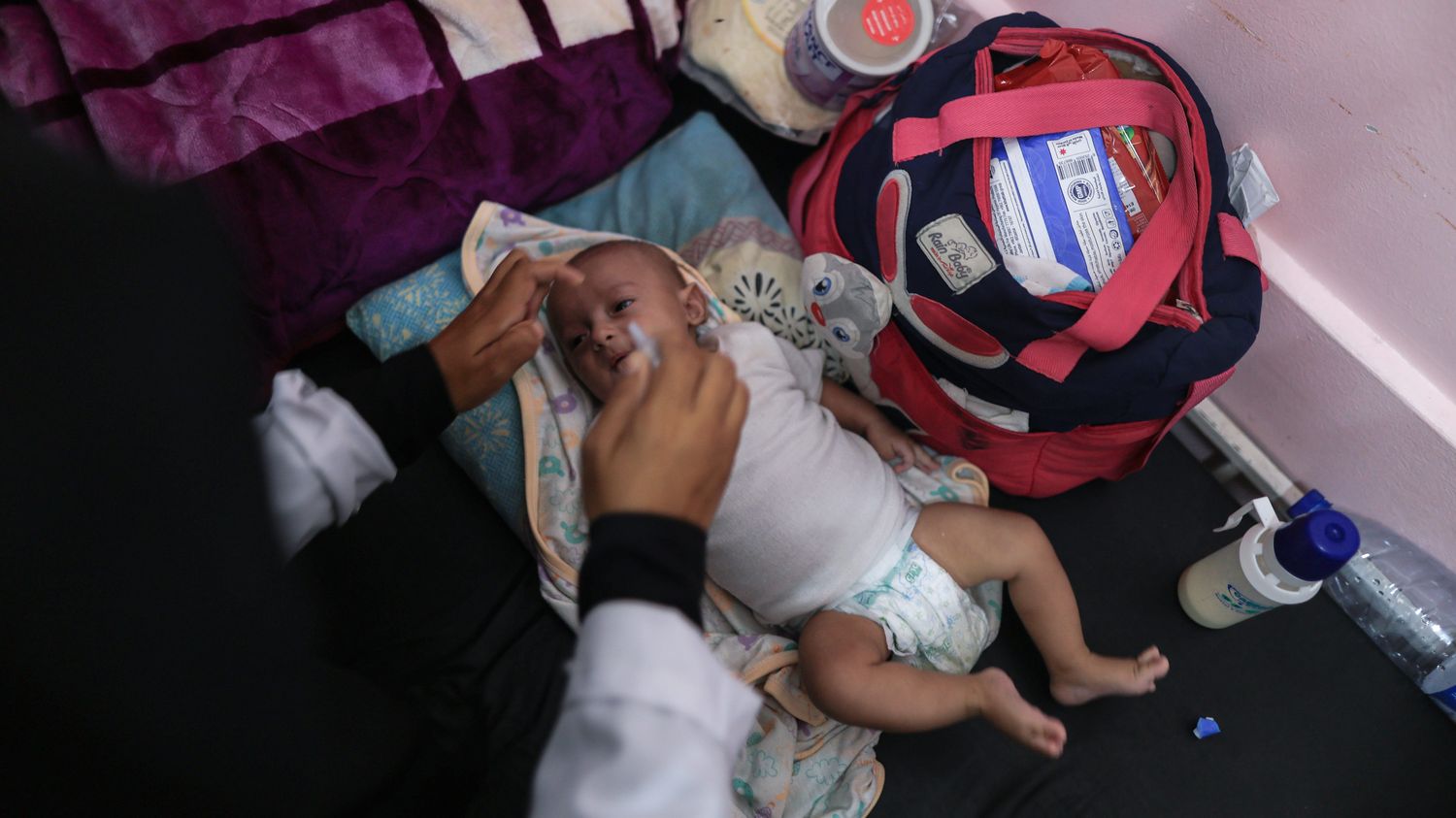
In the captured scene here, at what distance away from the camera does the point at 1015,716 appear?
919 millimetres

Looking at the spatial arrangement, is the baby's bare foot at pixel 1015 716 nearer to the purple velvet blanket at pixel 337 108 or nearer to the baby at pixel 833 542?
the baby at pixel 833 542

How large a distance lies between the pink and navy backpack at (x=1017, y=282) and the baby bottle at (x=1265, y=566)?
17cm

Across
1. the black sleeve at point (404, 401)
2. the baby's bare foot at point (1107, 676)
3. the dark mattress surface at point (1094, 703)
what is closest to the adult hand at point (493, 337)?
the black sleeve at point (404, 401)

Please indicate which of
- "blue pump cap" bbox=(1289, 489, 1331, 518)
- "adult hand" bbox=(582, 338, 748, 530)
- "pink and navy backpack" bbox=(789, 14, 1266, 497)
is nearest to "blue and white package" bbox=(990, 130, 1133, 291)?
"pink and navy backpack" bbox=(789, 14, 1266, 497)

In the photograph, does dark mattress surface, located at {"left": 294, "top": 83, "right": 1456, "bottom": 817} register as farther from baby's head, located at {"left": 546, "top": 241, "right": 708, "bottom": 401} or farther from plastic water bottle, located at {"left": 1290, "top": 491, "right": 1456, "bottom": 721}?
baby's head, located at {"left": 546, "top": 241, "right": 708, "bottom": 401}

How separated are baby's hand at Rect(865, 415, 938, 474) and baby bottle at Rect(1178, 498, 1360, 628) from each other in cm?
39

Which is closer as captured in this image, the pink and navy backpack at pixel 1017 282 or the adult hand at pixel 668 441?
the adult hand at pixel 668 441

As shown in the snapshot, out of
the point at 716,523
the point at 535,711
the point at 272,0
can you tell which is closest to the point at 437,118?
the point at 272,0


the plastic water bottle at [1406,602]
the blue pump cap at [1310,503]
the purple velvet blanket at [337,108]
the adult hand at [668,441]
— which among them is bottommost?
the plastic water bottle at [1406,602]

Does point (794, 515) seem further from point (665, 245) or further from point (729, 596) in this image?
point (665, 245)

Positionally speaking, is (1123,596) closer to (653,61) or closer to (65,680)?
(653,61)

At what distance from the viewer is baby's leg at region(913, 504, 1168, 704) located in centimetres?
109

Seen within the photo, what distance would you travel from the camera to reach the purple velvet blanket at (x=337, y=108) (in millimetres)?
1035

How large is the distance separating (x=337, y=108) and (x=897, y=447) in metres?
0.89
